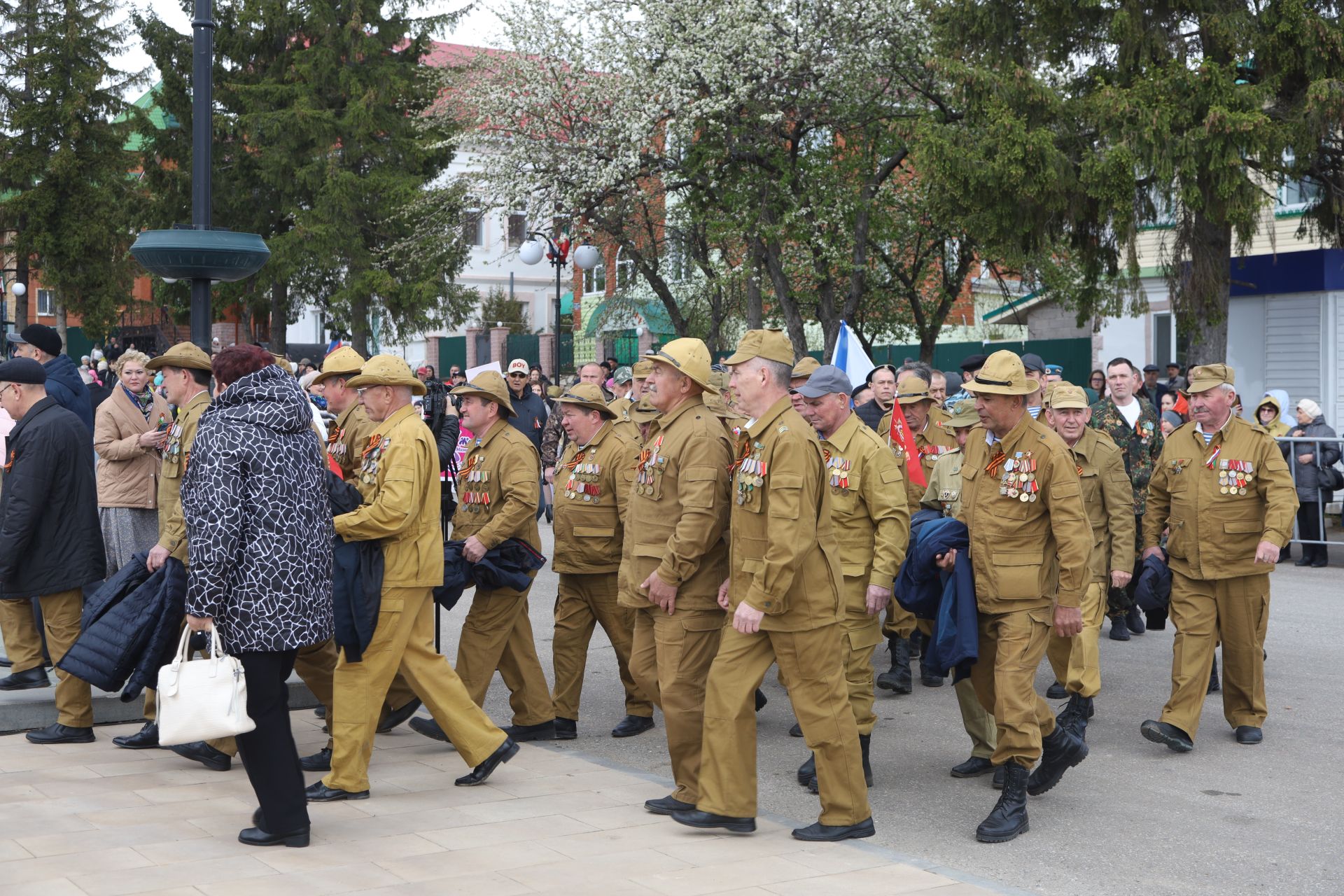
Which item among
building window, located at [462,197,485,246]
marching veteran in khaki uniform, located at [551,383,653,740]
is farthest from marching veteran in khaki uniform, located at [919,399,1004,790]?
building window, located at [462,197,485,246]

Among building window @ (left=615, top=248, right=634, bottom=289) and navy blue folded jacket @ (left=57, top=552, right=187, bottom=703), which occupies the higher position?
building window @ (left=615, top=248, right=634, bottom=289)

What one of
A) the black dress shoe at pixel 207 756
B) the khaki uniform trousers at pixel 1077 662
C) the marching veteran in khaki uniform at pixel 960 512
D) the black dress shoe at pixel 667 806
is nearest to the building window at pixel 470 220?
the marching veteran in khaki uniform at pixel 960 512

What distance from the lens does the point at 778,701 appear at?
896 centimetres

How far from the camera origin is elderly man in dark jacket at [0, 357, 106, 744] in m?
7.49

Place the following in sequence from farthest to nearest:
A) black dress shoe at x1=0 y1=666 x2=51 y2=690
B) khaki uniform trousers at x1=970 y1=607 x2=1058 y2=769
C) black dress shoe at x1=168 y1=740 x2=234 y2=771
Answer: black dress shoe at x1=0 y1=666 x2=51 y2=690 → black dress shoe at x1=168 y1=740 x2=234 y2=771 → khaki uniform trousers at x1=970 y1=607 x2=1058 y2=769

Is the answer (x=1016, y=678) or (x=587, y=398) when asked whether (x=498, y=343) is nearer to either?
(x=587, y=398)

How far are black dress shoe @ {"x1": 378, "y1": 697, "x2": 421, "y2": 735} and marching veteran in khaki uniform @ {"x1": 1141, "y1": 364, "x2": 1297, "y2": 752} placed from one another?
3990 millimetres

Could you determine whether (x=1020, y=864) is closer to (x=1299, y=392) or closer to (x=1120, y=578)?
(x=1120, y=578)

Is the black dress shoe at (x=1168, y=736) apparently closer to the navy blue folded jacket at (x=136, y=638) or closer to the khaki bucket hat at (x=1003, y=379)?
the khaki bucket hat at (x=1003, y=379)

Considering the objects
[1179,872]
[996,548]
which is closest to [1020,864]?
[1179,872]

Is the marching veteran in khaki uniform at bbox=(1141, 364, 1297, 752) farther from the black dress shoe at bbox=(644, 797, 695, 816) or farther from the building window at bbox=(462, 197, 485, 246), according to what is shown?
the building window at bbox=(462, 197, 485, 246)

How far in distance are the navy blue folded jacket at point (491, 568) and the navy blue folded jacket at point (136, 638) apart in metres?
1.31

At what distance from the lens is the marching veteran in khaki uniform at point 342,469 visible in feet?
23.6

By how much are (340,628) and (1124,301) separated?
2457 centimetres
